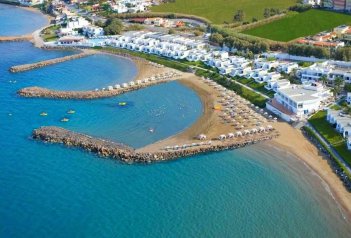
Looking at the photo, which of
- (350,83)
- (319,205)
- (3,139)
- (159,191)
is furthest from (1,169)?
(350,83)

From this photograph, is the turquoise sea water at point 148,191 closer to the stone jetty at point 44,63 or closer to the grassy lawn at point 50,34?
the stone jetty at point 44,63

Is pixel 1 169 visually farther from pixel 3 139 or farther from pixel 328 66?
pixel 328 66

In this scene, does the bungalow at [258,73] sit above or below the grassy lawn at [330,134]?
above

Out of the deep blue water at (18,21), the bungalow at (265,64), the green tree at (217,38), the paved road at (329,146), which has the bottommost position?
the deep blue water at (18,21)

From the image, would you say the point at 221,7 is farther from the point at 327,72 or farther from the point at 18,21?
the point at 327,72

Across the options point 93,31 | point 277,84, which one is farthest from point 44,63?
point 277,84

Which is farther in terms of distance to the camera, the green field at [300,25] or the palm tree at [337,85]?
the green field at [300,25]

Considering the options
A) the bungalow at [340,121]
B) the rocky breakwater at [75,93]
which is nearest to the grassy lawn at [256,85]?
→ the bungalow at [340,121]
